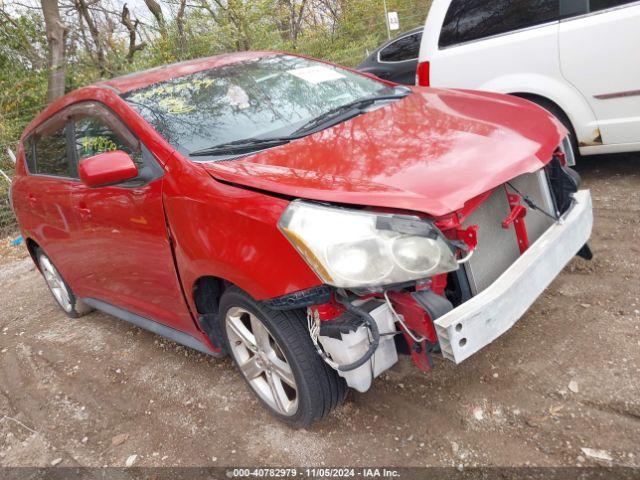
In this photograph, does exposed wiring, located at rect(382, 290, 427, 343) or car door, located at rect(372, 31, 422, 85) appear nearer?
exposed wiring, located at rect(382, 290, 427, 343)

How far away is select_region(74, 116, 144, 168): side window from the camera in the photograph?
8.41 ft

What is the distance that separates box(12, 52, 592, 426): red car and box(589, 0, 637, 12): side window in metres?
1.61

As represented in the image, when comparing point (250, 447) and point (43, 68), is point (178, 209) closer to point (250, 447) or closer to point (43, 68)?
point (250, 447)

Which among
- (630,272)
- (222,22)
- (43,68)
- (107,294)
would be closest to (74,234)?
(107,294)

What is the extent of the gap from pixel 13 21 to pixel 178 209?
1144 cm

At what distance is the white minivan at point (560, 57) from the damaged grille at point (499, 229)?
194 cm

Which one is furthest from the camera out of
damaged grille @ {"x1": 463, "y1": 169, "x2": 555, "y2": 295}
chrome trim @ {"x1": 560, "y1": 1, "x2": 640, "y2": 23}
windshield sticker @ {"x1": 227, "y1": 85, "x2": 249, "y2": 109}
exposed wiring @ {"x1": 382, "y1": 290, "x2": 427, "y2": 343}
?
chrome trim @ {"x1": 560, "y1": 1, "x2": 640, "y2": 23}

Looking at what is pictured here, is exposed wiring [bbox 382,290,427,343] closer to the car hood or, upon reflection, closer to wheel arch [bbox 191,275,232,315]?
the car hood

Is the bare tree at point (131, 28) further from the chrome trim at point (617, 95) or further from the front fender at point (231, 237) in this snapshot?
the front fender at point (231, 237)

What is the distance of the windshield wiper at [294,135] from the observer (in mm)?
2352

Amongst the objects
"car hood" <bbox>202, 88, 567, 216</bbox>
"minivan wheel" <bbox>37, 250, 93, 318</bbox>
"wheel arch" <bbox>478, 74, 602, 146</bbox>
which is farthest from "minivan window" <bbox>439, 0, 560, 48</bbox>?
"minivan wheel" <bbox>37, 250, 93, 318</bbox>

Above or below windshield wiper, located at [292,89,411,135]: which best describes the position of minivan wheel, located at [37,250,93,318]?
below

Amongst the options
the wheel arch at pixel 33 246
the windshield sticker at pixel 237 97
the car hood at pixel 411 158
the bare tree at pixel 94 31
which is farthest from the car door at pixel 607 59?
the bare tree at pixel 94 31

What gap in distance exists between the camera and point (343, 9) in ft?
52.1
